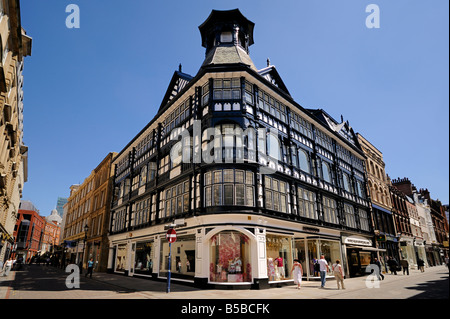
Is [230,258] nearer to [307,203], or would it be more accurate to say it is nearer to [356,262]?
[307,203]

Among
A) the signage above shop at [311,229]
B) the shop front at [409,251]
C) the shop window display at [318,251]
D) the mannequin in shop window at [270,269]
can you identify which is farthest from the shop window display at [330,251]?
the shop front at [409,251]

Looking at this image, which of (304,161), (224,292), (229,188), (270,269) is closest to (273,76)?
(304,161)

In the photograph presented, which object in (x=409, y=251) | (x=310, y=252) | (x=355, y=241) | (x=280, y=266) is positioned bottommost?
(x=280, y=266)

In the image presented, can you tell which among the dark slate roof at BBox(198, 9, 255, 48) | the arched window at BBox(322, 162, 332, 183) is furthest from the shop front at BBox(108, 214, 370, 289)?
the dark slate roof at BBox(198, 9, 255, 48)

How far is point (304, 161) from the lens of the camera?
22312mm

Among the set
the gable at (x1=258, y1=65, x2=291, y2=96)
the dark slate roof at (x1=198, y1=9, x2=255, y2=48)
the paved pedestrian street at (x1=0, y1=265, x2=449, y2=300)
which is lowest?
the paved pedestrian street at (x1=0, y1=265, x2=449, y2=300)

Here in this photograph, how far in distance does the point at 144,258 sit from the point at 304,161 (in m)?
16.1

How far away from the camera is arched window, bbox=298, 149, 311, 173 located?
21.8 metres

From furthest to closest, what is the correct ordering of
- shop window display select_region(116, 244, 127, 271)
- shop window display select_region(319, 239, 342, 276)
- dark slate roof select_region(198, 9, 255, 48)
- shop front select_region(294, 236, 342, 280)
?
1. shop window display select_region(116, 244, 127, 271)
2. dark slate roof select_region(198, 9, 255, 48)
3. shop window display select_region(319, 239, 342, 276)
4. shop front select_region(294, 236, 342, 280)

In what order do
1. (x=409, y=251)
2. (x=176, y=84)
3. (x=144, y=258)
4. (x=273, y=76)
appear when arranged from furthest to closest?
1. (x=409, y=251)
2. (x=176, y=84)
3. (x=273, y=76)
4. (x=144, y=258)

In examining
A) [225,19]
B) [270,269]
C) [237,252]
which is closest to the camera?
[237,252]

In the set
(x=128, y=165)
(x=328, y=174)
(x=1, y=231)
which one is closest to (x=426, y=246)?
(x=328, y=174)

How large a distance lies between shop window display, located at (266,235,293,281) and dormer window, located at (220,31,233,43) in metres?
16.4

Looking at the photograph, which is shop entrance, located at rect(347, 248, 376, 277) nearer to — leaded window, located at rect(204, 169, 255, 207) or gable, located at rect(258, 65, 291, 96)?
leaded window, located at rect(204, 169, 255, 207)
